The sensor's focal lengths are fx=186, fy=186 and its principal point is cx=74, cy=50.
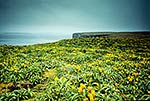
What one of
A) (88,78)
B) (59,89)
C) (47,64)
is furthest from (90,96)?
(47,64)

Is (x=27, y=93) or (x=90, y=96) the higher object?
(x=90, y=96)

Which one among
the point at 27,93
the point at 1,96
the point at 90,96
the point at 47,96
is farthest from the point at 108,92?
the point at 1,96

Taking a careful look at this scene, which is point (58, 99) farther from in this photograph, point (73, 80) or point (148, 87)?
point (148, 87)

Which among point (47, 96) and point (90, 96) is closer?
point (90, 96)

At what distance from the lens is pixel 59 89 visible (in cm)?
670

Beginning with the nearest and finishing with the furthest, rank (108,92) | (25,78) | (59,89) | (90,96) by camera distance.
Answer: (90,96) < (108,92) < (59,89) < (25,78)

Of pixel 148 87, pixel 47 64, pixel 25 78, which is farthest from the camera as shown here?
pixel 47 64

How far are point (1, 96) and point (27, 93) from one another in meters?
0.97

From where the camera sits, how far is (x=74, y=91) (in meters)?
6.49

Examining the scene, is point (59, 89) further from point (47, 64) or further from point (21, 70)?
point (47, 64)

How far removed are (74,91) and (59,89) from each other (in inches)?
22.8

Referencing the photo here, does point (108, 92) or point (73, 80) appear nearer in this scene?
point (108, 92)

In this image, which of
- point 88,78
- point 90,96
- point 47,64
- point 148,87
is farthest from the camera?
point 47,64

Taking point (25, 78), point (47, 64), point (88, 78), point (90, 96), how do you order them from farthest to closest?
point (47, 64), point (25, 78), point (88, 78), point (90, 96)
